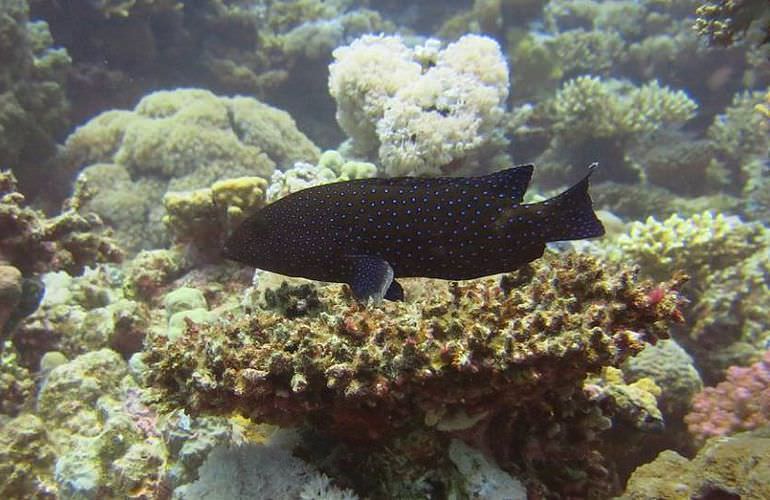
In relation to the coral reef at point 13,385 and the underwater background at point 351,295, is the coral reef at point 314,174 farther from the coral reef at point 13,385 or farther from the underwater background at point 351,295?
the coral reef at point 13,385

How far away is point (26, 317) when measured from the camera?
20.4 feet

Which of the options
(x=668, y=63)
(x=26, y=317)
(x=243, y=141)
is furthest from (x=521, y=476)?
(x=668, y=63)

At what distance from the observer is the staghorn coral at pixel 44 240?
20.0 feet

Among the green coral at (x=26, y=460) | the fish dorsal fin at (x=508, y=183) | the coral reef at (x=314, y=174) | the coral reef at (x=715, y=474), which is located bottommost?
the coral reef at (x=715, y=474)

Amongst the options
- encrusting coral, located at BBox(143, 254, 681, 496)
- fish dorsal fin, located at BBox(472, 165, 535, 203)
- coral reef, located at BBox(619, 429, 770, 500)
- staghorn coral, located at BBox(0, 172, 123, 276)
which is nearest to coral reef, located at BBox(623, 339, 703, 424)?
coral reef, located at BBox(619, 429, 770, 500)

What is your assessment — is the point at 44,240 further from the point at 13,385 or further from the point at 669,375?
the point at 669,375

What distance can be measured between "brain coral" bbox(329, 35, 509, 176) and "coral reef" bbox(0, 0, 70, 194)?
703 centimetres

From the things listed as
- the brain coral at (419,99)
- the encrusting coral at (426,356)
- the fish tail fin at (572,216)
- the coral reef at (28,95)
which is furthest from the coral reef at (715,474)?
the coral reef at (28,95)

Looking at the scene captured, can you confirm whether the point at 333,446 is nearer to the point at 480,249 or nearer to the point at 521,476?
the point at 521,476

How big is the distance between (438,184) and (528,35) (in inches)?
621

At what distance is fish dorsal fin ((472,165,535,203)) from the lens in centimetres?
315

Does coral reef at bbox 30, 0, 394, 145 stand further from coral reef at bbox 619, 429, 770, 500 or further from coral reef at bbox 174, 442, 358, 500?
coral reef at bbox 619, 429, 770, 500

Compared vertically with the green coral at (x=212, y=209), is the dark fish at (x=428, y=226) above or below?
below

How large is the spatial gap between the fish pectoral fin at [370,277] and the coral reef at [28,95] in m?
10.4
